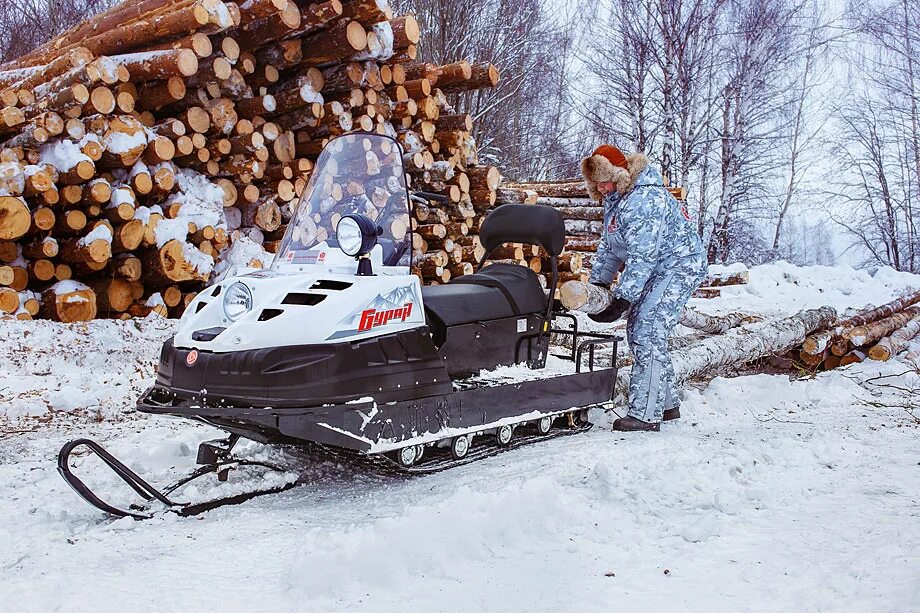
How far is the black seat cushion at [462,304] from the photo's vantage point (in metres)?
3.96

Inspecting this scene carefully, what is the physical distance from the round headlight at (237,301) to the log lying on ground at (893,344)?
19.7ft

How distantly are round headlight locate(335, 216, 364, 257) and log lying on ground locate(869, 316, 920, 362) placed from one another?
18.1 ft

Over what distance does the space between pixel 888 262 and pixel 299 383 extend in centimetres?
1885

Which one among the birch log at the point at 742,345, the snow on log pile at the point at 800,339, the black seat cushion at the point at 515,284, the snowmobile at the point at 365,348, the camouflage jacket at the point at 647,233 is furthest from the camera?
the snow on log pile at the point at 800,339

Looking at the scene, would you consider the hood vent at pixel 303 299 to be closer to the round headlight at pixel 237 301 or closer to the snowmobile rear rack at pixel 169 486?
the round headlight at pixel 237 301

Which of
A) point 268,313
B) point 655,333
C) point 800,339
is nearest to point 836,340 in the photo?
point 800,339

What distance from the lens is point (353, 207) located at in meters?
3.79

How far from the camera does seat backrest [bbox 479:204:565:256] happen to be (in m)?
4.50

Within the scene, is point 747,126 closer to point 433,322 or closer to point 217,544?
point 433,322

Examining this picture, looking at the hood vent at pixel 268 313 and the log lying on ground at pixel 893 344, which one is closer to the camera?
the hood vent at pixel 268 313

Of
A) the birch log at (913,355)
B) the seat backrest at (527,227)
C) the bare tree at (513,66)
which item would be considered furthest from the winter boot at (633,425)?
the bare tree at (513,66)

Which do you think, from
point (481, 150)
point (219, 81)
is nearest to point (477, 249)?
point (219, 81)

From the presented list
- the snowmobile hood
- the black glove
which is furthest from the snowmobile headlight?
the black glove

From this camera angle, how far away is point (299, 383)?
318cm
